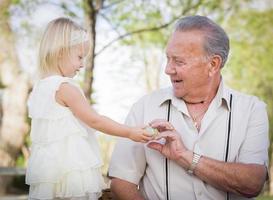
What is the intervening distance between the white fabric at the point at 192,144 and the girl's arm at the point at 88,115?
0.34 m

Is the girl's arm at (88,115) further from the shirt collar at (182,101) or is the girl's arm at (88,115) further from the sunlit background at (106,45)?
the sunlit background at (106,45)

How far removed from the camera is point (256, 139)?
2.58 m

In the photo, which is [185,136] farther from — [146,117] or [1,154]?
[1,154]

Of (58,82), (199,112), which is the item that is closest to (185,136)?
(199,112)

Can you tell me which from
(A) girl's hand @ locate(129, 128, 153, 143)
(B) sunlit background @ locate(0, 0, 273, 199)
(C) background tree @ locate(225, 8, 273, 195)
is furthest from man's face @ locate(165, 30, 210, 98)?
(C) background tree @ locate(225, 8, 273, 195)

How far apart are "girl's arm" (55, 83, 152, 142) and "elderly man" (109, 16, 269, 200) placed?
0.14m

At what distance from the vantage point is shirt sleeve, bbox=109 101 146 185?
263cm

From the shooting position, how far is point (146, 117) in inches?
107

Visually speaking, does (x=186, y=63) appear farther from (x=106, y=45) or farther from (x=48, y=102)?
(x=106, y=45)

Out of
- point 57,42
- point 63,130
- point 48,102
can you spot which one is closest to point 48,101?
point 48,102

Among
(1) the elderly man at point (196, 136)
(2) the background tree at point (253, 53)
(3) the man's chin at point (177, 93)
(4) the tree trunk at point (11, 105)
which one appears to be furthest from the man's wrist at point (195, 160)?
(2) the background tree at point (253, 53)

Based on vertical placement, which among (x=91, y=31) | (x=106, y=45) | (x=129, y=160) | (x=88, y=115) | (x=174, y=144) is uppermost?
(x=91, y=31)

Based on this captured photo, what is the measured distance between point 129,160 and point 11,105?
841 centimetres

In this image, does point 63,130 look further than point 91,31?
No
